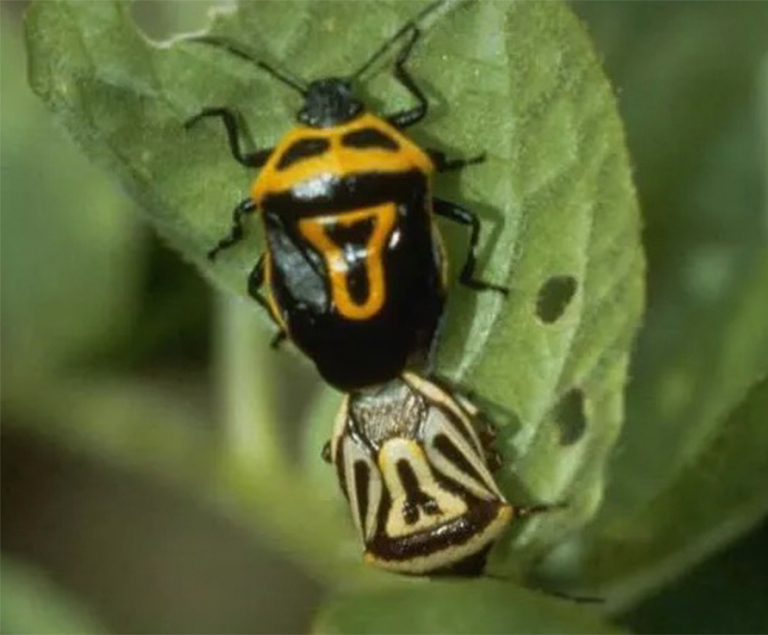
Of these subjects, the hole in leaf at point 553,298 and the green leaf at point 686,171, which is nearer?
the hole in leaf at point 553,298

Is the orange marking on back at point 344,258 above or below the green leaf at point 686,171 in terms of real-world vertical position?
above

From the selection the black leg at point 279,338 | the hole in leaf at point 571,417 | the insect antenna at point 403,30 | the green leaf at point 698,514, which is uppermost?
the insect antenna at point 403,30

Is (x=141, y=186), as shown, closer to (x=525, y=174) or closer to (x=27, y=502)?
(x=525, y=174)

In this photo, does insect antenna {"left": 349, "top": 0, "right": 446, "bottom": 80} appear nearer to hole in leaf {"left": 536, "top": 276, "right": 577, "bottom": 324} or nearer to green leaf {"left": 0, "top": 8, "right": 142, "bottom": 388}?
hole in leaf {"left": 536, "top": 276, "right": 577, "bottom": 324}

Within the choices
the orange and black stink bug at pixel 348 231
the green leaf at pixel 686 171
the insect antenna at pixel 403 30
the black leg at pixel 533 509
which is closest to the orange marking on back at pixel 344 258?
the orange and black stink bug at pixel 348 231

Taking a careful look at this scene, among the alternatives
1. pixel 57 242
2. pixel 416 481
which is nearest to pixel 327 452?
pixel 416 481

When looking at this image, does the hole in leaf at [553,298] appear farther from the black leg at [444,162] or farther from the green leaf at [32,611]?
the green leaf at [32,611]
